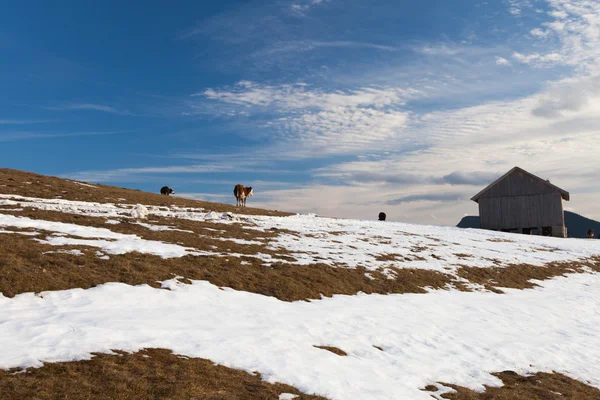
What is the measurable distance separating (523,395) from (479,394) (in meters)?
1.11

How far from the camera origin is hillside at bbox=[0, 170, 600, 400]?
8.56m

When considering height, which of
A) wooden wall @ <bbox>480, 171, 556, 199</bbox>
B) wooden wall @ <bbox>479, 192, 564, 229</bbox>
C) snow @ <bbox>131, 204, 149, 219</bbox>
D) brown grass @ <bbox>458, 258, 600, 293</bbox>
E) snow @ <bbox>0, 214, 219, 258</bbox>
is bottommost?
brown grass @ <bbox>458, 258, 600, 293</bbox>

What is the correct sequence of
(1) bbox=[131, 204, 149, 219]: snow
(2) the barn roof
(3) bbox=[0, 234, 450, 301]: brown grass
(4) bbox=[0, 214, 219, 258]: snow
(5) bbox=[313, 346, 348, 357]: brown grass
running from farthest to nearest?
(2) the barn roof
(1) bbox=[131, 204, 149, 219]: snow
(4) bbox=[0, 214, 219, 258]: snow
(3) bbox=[0, 234, 450, 301]: brown grass
(5) bbox=[313, 346, 348, 357]: brown grass

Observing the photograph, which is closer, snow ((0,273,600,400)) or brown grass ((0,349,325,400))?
brown grass ((0,349,325,400))

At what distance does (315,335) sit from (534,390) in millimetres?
5428

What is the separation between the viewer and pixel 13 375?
24.1 feet

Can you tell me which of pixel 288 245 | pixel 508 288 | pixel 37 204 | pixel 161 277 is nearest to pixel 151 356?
pixel 161 277

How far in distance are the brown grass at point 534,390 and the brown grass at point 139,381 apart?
3960 mm

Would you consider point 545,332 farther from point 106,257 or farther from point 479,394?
point 106,257

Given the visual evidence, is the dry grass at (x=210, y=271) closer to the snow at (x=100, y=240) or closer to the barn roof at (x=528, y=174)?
the snow at (x=100, y=240)

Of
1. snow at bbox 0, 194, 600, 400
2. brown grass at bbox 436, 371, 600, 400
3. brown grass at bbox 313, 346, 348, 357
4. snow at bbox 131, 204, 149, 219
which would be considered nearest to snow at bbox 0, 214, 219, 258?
snow at bbox 0, 194, 600, 400

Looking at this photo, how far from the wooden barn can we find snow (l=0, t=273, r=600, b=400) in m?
43.8

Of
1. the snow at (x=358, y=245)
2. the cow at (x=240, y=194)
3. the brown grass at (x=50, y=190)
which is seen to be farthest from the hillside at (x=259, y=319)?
the cow at (x=240, y=194)

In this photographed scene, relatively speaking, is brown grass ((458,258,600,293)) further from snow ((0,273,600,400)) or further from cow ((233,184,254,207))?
cow ((233,184,254,207))
